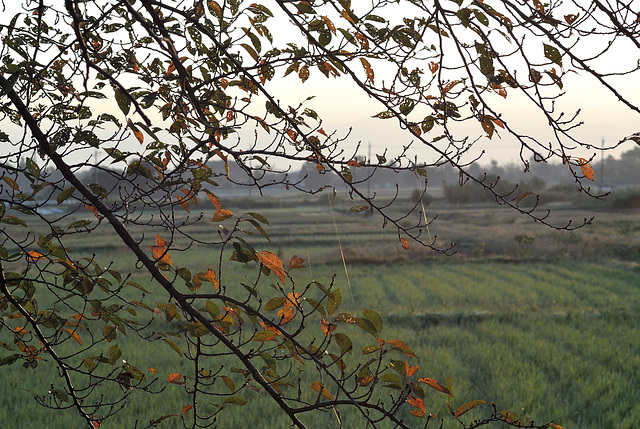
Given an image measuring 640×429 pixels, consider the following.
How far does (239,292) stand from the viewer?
12.1 metres

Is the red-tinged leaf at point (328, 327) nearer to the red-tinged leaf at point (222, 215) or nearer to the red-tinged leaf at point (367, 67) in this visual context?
the red-tinged leaf at point (222, 215)

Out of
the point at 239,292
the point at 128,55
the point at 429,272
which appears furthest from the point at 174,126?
the point at 429,272

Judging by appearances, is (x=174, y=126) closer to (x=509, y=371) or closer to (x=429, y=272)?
(x=509, y=371)

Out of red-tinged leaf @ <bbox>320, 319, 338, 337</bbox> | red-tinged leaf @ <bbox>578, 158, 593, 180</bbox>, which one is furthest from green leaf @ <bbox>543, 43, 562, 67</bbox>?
red-tinged leaf @ <bbox>320, 319, 338, 337</bbox>

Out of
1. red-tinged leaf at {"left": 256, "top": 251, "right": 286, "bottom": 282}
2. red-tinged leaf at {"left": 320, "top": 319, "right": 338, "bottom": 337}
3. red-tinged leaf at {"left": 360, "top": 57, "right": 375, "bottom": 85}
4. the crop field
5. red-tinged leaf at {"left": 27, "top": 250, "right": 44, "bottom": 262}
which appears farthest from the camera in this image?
the crop field

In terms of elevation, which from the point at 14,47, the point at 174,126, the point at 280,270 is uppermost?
the point at 14,47

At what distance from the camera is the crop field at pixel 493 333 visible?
5.48 m

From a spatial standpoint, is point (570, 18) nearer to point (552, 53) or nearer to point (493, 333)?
point (552, 53)

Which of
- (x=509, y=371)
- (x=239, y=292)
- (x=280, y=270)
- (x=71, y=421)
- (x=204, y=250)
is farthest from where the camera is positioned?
(x=204, y=250)

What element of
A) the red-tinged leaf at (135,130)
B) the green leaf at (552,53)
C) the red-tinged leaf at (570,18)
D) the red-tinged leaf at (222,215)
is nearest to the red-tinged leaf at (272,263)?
the red-tinged leaf at (222,215)

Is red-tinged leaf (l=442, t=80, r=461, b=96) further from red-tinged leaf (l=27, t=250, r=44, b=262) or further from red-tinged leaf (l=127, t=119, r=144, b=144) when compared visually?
red-tinged leaf (l=27, t=250, r=44, b=262)

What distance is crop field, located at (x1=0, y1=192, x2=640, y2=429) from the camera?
5.48 meters

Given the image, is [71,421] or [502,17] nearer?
[502,17]

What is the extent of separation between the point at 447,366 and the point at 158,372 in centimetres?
362
